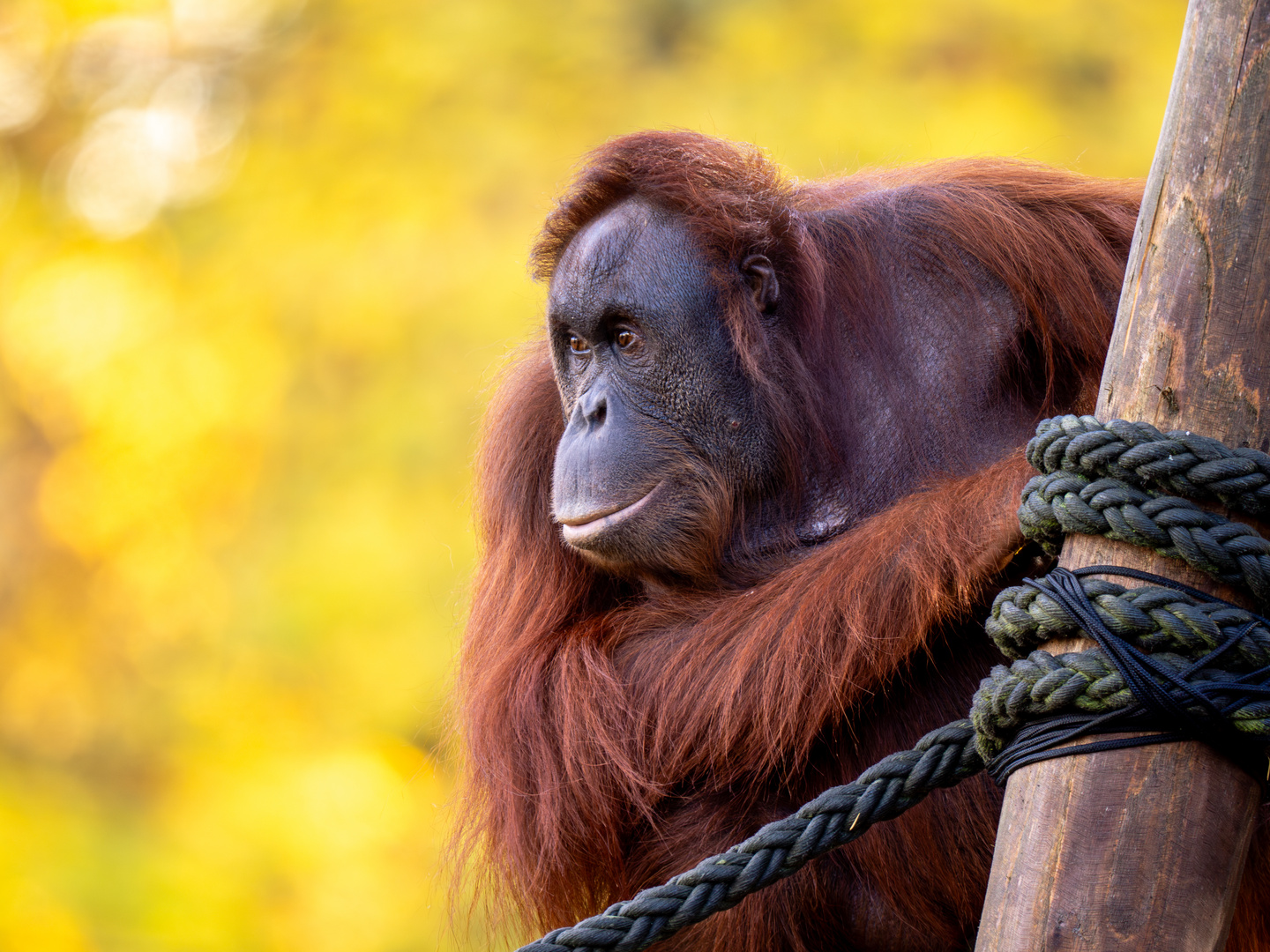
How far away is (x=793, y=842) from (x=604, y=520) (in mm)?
751

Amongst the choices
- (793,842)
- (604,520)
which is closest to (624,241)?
(604,520)

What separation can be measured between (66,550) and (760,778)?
516 cm

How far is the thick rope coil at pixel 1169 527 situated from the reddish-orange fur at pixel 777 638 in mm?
438

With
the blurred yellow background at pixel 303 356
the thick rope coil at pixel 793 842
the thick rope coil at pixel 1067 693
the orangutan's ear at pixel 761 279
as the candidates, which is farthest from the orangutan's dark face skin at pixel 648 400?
the blurred yellow background at pixel 303 356

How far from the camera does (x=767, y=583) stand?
221 cm

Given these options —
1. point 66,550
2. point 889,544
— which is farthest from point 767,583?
point 66,550

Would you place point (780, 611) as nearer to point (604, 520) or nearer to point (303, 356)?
point (604, 520)

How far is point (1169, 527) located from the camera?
1.35 m

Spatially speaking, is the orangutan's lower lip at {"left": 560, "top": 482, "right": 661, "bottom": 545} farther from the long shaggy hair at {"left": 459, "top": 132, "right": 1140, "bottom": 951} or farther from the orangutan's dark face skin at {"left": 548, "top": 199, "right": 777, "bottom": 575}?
the long shaggy hair at {"left": 459, "top": 132, "right": 1140, "bottom": 951}

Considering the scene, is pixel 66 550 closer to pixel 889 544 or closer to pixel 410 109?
pixel 410 109

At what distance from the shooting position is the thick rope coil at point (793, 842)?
1.63 meters

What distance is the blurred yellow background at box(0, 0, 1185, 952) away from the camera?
529 centimetres

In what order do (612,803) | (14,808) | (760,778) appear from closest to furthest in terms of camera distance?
(760,778)
(612,803)
(14,808)

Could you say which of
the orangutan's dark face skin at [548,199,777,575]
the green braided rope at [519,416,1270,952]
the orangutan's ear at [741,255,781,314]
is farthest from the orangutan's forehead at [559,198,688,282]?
the green braided rope at [519,416,1270,952]
